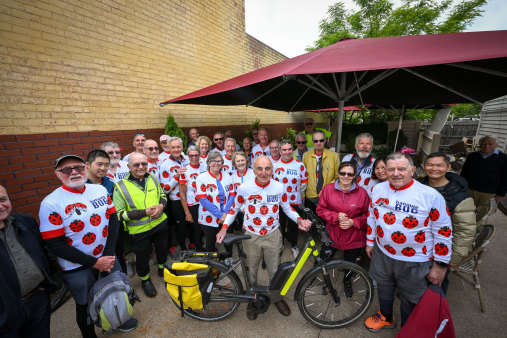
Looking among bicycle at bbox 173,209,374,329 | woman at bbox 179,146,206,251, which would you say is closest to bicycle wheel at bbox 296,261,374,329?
bicycle at bbox 173,209,374,329

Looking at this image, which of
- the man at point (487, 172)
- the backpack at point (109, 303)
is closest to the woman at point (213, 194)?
the backpack at point (109, 303)

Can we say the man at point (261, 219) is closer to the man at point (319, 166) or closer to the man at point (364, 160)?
the man at point (319, 166)

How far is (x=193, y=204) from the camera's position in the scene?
11.5ft

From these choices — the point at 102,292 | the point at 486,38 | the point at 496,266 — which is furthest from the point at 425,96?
the point at 102,292

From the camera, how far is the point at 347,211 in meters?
2.56

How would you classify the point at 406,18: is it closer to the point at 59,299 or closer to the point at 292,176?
the point at 292,176

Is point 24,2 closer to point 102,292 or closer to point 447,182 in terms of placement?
point 102,292

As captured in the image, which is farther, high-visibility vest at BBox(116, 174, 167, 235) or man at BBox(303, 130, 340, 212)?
man at BBox(303, 130, 340, 212)

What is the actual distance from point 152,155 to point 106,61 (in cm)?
240

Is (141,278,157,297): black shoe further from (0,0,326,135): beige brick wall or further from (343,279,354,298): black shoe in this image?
(0,0,326,135): beige brick wall

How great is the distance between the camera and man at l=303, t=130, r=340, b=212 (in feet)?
11.5

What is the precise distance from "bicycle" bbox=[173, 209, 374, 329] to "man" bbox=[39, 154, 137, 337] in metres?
0.88

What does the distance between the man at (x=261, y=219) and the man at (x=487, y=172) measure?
415 cm

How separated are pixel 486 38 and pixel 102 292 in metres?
4.40
